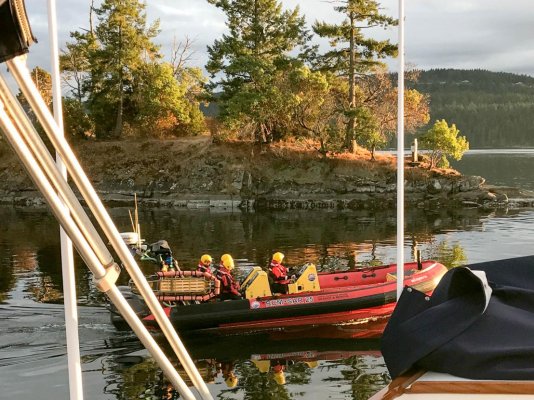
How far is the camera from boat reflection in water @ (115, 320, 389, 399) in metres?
11.2

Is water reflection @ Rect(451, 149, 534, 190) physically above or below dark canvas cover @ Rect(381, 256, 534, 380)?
below

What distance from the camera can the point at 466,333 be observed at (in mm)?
2547

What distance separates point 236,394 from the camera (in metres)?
10.9

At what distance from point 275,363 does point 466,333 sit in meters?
10.7

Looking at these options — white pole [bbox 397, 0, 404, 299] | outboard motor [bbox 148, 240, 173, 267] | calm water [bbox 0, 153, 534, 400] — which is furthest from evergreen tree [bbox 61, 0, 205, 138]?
white pole [bbox 397, 0, 404, 299]

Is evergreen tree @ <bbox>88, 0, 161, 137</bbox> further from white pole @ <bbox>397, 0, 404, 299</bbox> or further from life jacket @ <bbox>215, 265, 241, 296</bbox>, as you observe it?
white pole @ <bbox>397, 0, 404, 299</bbox>

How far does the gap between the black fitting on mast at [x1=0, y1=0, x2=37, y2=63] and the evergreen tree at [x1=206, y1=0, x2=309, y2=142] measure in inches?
1649

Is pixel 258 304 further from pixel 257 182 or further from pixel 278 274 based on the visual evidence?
pixel 257 182

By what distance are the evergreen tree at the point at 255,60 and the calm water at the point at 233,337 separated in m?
11.6

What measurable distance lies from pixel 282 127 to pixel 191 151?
330 inches

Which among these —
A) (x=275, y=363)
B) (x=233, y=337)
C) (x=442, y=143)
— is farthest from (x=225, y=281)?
(x=442, y=143)

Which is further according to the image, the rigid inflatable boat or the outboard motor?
the outboard motor

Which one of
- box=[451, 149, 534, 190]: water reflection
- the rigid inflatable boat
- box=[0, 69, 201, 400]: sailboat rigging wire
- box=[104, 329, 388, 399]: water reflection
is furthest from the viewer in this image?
box=[451, 149, 534, 190]: water reflection

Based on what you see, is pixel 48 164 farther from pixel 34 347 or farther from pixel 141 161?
pixel 141 161
